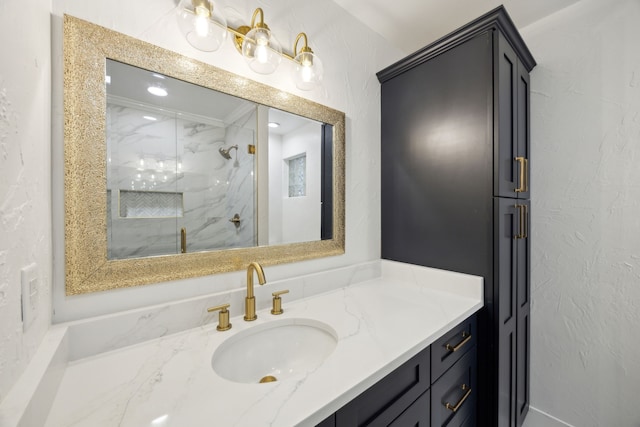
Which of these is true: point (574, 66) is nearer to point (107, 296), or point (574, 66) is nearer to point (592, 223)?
point (592, 223)

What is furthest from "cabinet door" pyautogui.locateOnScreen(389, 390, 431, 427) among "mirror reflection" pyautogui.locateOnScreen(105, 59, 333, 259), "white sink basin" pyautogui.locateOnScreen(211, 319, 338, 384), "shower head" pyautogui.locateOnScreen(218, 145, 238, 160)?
"shower head" pyautogui.locateOnScreen(218, 145, 238, 160)

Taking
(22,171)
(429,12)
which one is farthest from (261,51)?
(429,12)

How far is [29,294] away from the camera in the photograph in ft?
1.79

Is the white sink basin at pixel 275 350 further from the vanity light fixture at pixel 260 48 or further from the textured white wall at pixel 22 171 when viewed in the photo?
the vanity light fixture at pixel 260 48

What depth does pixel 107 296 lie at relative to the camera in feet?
2.61

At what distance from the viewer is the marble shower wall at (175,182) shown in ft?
2.72

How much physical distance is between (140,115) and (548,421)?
254 cm

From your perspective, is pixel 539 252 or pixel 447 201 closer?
pixel 447 201

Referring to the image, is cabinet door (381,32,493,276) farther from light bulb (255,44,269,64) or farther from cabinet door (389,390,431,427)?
light bulb (255,44,269,64)

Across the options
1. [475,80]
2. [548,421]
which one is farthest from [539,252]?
[475,80]

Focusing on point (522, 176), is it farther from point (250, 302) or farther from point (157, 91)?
point (157, 91)

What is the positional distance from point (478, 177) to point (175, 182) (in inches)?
51.4

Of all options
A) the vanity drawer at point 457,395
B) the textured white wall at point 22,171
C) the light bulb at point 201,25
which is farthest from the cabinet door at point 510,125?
the textured white wall at point 22,171

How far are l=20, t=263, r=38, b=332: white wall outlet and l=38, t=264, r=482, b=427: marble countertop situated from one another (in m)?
0.19
